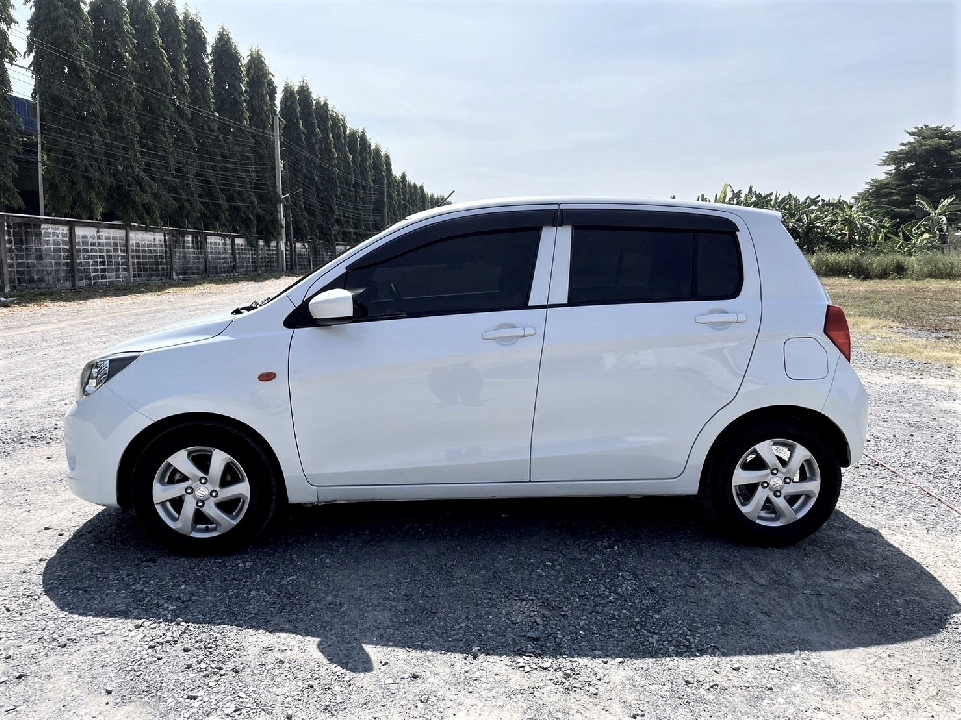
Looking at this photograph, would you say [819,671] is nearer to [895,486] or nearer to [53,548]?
[895,486]

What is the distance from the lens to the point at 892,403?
26.4ft

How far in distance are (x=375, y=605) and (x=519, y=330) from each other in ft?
4.85

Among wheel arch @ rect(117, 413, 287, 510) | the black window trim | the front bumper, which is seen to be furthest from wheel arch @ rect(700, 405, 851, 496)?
the front bumper

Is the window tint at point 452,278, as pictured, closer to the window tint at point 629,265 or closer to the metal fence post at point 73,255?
the window tint at point 629,265

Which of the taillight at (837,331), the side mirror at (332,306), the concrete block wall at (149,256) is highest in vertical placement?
the concrete block wall at (149,256)

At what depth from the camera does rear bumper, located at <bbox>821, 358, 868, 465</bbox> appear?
396 centimetres

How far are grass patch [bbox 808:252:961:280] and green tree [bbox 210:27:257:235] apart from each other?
32.7 m

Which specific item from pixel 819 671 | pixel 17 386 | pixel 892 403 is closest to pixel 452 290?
pixel 819 671

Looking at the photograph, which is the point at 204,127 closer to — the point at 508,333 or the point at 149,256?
the point at 149,256

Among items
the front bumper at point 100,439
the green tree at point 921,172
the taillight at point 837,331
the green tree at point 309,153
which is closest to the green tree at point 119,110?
the green tree at point 309,153

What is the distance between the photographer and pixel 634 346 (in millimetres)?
3879

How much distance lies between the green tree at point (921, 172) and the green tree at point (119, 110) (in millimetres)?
61748

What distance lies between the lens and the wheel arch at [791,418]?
4.01 meters

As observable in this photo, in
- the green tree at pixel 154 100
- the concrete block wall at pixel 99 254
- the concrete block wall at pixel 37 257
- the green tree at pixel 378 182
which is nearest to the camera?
the concrete block wall at pixel 37 257
